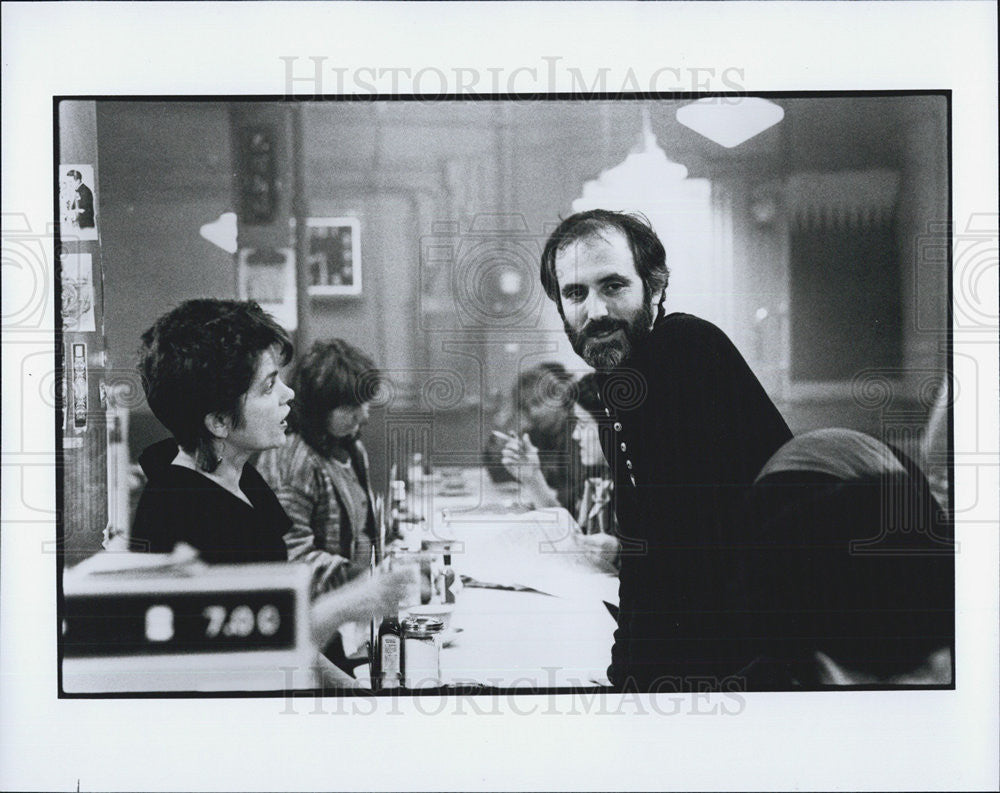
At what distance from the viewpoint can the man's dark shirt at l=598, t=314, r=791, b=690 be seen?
2.04 meters

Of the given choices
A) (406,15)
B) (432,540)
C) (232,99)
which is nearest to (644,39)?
(406,15)

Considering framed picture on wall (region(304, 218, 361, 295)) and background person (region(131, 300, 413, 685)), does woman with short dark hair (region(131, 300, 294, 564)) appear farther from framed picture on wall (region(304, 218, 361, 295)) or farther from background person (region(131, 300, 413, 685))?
framed picture on wall (region(304, 218, 361, 295))

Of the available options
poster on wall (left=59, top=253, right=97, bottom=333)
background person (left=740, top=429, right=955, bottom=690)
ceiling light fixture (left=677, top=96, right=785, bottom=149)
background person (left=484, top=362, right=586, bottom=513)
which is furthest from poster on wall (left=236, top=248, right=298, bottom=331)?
background person (left=740, top=429, right=955, bottom=690)

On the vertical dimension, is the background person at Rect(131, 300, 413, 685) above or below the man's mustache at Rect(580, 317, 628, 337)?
below

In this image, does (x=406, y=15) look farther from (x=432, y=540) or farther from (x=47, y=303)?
(x=432, y=540)

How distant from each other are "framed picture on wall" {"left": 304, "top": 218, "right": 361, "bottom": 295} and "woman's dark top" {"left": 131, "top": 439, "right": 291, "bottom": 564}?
1.51ft

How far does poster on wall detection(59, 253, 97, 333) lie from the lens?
2.04 metres

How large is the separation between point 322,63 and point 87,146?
1.89 feet

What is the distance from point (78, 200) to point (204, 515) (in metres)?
0.79

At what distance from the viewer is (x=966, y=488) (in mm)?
2072

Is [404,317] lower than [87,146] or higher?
lower

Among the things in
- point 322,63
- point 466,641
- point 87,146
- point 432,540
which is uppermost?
point 322,63

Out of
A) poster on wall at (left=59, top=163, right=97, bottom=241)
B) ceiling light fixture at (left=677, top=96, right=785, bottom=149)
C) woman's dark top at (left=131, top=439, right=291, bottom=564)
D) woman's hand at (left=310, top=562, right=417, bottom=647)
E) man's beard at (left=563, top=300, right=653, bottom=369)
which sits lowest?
woman's hand at (left=310, top=562, right=417, bottom=647)

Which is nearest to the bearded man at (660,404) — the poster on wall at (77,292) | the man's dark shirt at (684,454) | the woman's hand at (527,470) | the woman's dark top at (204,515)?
the man's dark shirt at (684,454)
